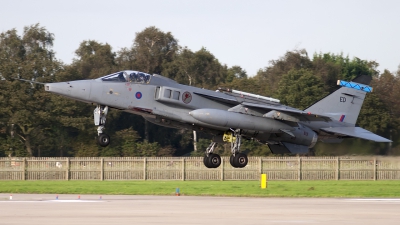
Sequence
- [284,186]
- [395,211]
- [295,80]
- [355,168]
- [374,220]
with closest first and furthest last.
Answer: [374,220] < [395,211] < [284,186] < [355,168] < [295,80]

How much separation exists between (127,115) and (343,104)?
31350 millimetres

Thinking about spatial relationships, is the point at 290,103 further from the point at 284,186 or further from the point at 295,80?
the point at 284,186

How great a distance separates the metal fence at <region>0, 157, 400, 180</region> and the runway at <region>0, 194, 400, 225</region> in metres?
12.7

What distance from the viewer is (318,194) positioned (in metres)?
32.9

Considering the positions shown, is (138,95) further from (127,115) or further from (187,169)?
(127,115)

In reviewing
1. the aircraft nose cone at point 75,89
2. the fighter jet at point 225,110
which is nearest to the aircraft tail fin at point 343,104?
the fighter jet at point 225,110

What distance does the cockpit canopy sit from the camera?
2722cm

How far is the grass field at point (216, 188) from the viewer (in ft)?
110

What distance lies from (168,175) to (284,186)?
8.81m

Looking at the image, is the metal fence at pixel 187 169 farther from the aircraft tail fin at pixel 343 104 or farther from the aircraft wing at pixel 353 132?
the aircraft wing at pixel 353 132

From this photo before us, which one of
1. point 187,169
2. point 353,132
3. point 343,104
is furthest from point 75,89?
point 187,169

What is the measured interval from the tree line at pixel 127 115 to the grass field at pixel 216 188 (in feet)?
13.4

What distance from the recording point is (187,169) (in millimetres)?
43844

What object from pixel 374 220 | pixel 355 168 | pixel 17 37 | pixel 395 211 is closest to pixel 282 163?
pixel 355 168
